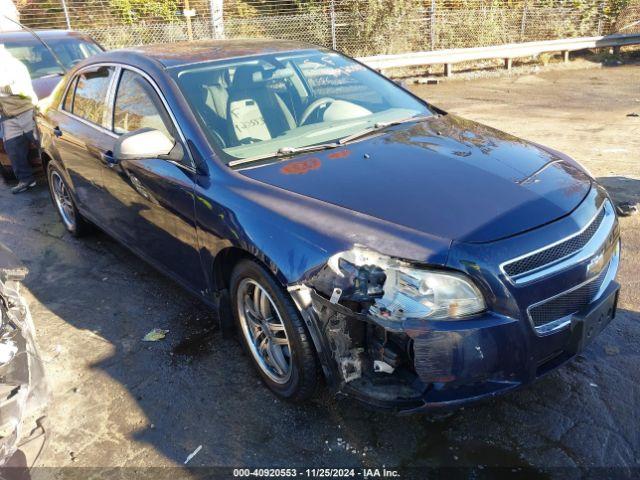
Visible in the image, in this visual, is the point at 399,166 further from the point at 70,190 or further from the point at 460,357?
the point at 70,190

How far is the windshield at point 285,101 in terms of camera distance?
3320mm

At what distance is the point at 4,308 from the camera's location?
278cm

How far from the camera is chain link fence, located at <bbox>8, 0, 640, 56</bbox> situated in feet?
43.3

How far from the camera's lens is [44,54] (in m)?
8.19

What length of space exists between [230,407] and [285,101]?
6.37 feet

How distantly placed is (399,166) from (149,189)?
1.64 meters

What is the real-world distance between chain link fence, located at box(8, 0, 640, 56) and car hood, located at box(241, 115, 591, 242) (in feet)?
34.3

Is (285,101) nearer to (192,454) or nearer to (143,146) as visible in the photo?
(143,146)

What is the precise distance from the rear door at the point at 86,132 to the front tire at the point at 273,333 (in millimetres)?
1728

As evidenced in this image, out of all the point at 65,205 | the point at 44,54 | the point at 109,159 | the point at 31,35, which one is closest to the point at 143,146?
the point at 109,159

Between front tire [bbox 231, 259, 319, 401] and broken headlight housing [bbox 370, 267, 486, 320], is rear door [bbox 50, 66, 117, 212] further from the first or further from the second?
broken headlight housing [bbox 370, 267, 486, 320]

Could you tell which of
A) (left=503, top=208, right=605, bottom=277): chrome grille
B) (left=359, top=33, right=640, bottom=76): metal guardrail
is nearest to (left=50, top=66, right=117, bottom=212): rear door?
(left=503, top=208, right=605, bottom=277): chrome grille

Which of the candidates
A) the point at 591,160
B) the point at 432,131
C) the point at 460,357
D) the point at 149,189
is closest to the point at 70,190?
the point at 149,189

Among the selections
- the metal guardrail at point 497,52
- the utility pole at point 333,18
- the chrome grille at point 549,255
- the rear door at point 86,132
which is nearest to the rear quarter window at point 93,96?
the rear door at point 86,132
